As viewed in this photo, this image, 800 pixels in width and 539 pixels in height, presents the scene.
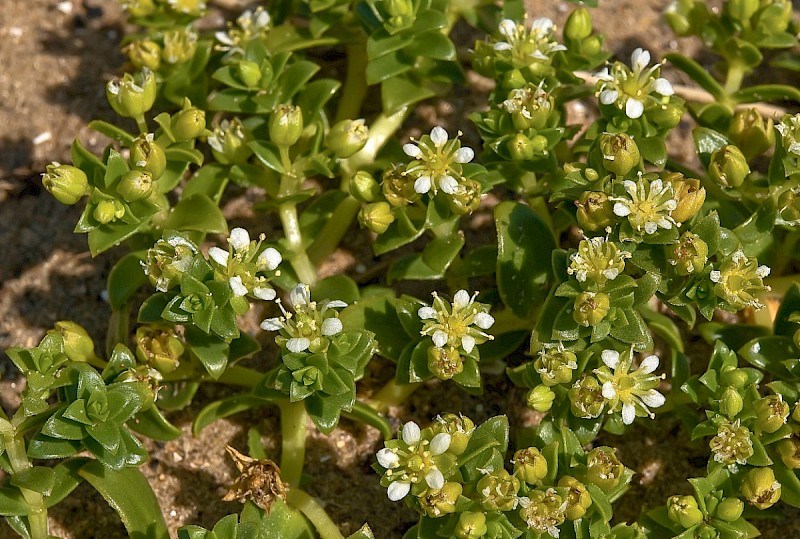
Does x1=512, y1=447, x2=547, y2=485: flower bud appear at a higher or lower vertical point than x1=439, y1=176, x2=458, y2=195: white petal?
lower

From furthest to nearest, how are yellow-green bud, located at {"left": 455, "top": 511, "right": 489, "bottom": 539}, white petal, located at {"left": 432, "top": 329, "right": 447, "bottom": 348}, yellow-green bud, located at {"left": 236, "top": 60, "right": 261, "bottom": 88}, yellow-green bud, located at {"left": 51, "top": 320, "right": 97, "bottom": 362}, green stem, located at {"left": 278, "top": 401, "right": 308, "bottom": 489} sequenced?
yellow-green bud, located at {"left": 236, "top": 60, "right": 261, "bottom": 88}, green stem, located at {"left": 278, "top": 401, "right": 308, "bottom": 489}, yellow-green bud, located at {"left": 51, "top": 320, "right": 97, "bottom": 362}, white petal, located at {"left": 432, "top": 329, "right": 447, "bottom": 348}, yellow-green bud, located at {"left": 455, "top": 511, "right": 489, "bottom": 539}

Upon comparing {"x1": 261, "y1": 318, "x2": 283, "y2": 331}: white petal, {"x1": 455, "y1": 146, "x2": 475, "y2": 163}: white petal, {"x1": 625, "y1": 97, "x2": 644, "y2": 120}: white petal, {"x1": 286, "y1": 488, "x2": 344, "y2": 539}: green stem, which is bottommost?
{"x1": 286, "y1": 488, "x2": 344, "y2": 539}: green stem

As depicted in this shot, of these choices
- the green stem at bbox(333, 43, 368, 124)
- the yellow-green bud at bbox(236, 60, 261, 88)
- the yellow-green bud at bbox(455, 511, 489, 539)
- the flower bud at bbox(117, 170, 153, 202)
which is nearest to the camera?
the yellow-green bud at bbox(455, 511, 489, 539)

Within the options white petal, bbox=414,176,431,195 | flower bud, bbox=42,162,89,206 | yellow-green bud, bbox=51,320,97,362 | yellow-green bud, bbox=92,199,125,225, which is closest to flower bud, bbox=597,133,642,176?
white petal, bbox=414,176,431,195

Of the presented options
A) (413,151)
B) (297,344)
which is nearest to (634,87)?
(413,151)

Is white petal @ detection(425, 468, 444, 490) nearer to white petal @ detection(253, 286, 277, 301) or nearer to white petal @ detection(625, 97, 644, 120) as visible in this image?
white petal @ detection(253, 286, 277, 301)

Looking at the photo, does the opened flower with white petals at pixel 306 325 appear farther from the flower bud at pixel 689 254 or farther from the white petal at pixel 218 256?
the flower bud at pixel 689 254

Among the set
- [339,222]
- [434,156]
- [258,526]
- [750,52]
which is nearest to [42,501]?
[258,526]

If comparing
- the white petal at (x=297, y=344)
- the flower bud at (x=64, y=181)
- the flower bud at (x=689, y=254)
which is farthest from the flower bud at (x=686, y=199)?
the flower bud at (x=64, y=181)
